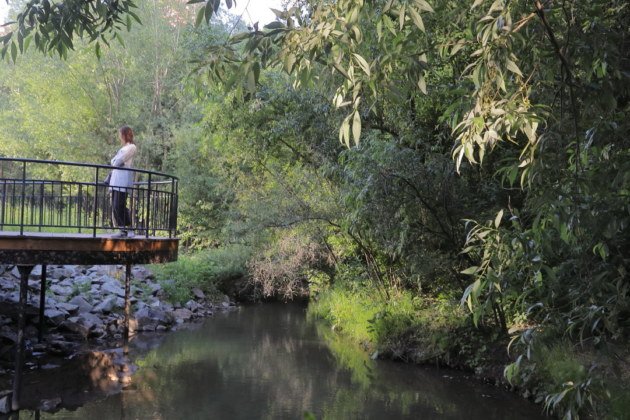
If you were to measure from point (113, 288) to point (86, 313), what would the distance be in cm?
194

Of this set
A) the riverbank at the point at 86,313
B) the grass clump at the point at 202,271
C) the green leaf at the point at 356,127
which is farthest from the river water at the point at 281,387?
the green leaf at the point at 356,127

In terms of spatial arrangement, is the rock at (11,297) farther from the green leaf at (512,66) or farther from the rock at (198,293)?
the green leaf at (512,66)

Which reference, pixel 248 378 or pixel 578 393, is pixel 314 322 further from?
pixel 578 393

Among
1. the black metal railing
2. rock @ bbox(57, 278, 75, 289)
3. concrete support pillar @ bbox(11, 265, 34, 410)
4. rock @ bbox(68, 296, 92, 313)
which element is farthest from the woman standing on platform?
rock @ bbox(57, 278, 75, 289)

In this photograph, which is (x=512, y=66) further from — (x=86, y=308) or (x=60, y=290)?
(x=60, y=290)

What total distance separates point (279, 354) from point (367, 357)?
188 centimetres

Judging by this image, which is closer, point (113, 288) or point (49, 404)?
point (49, 404)

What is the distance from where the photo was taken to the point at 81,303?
14227 mm

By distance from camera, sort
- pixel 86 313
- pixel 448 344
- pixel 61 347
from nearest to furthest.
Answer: pixel 448 344 → pixel 61 347 → pixel 86 313

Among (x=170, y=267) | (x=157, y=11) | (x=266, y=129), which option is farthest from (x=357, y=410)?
(x=157, y=11)

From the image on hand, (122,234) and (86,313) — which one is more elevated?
(122,234)

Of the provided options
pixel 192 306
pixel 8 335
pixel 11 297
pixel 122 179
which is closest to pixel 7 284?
pixel 11 297

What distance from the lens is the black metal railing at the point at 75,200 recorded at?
8492 millimetres

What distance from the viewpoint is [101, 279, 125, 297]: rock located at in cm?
1556
